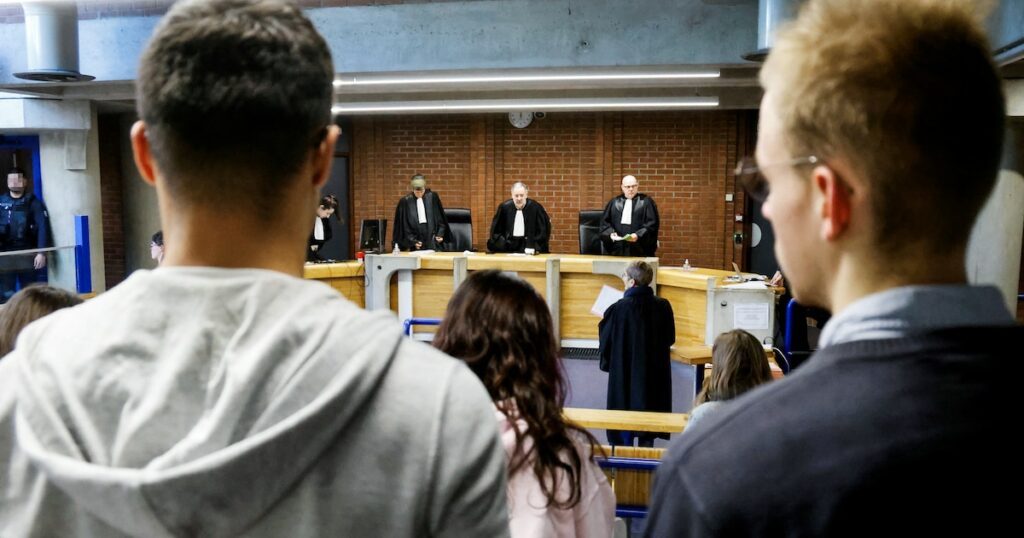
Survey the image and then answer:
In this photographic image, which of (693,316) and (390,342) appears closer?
(390,342)

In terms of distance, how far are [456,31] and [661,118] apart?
16.1 ft

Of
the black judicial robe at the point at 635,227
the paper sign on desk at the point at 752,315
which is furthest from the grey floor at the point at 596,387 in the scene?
the black judicial robe at the point at 635,227

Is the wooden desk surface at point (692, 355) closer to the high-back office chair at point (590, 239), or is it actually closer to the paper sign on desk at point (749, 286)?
the paper sign on desk at point (749, 286)

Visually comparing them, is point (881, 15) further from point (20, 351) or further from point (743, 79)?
point (743, 79)

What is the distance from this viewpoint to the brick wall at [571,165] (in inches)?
432

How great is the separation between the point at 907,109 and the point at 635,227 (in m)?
8.51

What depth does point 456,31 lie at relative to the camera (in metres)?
6.85

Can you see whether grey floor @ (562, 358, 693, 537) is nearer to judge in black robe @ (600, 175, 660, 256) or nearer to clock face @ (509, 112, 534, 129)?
judge in black robe @ (600, 175, 660, 256)

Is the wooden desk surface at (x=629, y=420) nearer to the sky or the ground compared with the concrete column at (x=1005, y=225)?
nearer to the ground

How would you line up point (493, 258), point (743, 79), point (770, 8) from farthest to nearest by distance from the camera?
point (493, 258)
point (743, 79)
point (770, 8)

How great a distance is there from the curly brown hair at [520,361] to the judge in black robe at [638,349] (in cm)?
302

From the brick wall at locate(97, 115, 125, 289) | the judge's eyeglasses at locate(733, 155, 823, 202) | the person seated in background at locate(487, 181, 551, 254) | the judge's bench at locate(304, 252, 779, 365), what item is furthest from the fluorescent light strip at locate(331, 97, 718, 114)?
the judge's eyeglasses at locate(733, 155, 823, 202)

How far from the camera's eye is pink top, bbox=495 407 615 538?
1.78 m

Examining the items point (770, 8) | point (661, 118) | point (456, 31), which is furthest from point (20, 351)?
point (661, 118)
